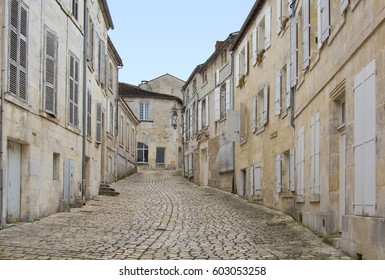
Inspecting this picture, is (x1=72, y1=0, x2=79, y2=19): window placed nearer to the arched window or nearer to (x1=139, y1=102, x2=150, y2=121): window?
(x1=139, y1=102, x2=150, y2=121): window

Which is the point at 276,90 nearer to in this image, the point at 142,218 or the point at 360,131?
the point at 142,218

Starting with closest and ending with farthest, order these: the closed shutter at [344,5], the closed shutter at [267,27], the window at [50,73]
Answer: the closed shutter at [344,5]
the window at [50,73]
the closed shutter at [267,27]

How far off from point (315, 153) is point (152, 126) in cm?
3137

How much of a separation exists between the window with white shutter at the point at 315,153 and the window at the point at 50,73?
5250 millimetres

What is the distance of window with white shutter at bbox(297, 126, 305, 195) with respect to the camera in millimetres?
11086

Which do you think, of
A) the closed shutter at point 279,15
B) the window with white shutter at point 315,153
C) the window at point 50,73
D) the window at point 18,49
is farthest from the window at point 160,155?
the window with white shutter at point 315,153

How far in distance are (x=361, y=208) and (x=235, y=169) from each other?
45.9 ft

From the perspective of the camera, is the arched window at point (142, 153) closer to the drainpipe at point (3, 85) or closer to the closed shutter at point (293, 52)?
the closed shutter at point (293, 52)

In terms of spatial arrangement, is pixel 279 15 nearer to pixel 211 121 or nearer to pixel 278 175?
pixel 278 175

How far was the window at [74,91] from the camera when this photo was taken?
1449 cm

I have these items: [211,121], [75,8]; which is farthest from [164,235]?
[211,121]

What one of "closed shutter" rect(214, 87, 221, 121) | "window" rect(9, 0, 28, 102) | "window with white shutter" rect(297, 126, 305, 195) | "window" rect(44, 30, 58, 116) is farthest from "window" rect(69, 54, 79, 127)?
"closed shutter" rect(214, 87, 221, 121)

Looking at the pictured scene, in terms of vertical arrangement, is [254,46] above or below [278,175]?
above

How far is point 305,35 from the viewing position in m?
11.0
